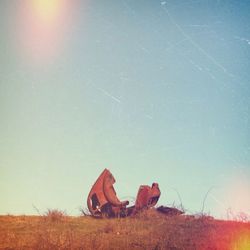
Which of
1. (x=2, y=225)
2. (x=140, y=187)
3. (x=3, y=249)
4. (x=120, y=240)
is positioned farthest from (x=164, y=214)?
(x=3, y=249)

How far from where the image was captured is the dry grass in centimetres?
721

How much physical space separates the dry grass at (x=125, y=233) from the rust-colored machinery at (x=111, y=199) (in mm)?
659

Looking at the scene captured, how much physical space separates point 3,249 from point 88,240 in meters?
1.66

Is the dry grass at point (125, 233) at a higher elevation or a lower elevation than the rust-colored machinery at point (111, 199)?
lower

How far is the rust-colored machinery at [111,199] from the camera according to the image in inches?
463

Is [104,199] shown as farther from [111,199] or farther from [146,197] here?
[146,197]

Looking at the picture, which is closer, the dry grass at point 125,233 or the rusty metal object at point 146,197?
the dry grass at point 125,233

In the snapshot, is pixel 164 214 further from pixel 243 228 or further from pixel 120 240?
pixel 120 240

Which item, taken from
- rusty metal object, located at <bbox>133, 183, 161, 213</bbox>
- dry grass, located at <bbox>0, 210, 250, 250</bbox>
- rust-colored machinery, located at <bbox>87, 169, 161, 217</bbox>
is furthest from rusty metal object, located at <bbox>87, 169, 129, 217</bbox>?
dry grass, located at <bbox>0, 210, 250, 250</bbox>

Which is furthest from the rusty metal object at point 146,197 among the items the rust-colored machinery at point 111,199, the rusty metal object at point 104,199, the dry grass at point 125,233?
the dry grass at point 125,233

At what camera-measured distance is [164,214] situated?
448 inches

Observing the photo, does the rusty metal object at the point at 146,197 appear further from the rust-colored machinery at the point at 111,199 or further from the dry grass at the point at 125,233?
the dry grass at the point at 125,233

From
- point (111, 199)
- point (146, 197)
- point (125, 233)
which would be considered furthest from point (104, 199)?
point (125, 233)

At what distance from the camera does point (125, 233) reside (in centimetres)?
858
